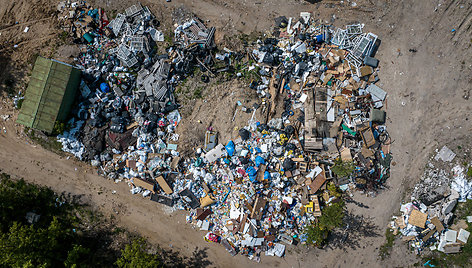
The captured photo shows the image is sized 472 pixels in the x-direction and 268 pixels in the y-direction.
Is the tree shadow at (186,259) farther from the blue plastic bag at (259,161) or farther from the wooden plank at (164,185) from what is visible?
the blue plastic bag at (259,161)

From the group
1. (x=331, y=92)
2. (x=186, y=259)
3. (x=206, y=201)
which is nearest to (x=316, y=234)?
(x=206, y=201)

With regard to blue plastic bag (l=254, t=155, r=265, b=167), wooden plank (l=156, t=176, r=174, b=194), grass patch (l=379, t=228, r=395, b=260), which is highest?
blue plastic bag (l=254, t=155, r=265, b=167)

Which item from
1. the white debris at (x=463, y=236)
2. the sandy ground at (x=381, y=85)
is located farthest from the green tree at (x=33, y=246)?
the white debris at (x=463, y=236)

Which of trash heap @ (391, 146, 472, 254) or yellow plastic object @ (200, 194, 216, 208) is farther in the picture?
yellow plastic object @ (200, 194, 216, 208)

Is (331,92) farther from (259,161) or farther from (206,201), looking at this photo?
(206,201)

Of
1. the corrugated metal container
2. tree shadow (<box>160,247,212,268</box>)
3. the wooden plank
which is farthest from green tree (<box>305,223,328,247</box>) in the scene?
the corrugated metal container

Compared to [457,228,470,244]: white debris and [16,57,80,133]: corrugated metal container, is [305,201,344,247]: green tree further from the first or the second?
[16,57,80,133]: corrugated metal container

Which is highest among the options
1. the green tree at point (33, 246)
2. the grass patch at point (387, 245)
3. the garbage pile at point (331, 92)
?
the garbage pile at point (331, 92)
